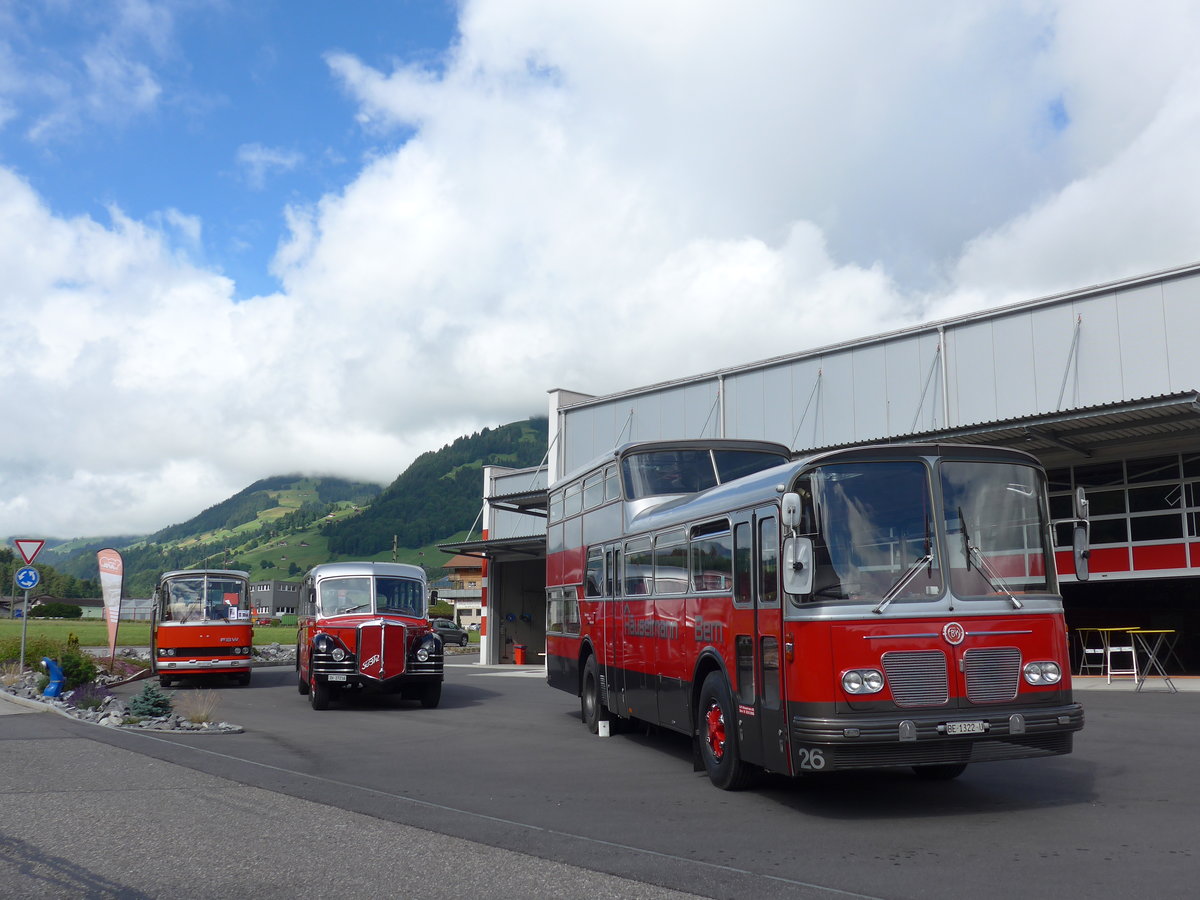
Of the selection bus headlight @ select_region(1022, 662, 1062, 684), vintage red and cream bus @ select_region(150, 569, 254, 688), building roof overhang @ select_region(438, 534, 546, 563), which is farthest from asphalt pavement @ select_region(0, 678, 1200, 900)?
building roof overhang @ select_region(438, 534, 546, 563)

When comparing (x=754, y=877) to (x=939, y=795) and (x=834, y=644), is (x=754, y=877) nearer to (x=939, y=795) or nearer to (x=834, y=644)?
(x=834, y=644)

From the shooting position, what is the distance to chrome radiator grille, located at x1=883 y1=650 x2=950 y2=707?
8.02 metres

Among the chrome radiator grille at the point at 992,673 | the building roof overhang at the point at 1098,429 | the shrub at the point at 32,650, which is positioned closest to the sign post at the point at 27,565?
the shrub at the point at 32,650

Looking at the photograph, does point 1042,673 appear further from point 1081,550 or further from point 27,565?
point 27,565

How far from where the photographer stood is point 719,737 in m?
9.98

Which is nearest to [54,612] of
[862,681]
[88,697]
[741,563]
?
[88,697]

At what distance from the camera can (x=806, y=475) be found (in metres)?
8.44

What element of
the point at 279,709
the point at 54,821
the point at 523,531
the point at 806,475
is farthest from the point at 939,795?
the point at 523,531

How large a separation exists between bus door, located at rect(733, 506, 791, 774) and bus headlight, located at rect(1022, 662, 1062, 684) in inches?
74.4

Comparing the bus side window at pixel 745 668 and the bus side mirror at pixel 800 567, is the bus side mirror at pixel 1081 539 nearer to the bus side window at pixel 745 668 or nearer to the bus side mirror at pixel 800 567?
the bus side mirror at pixel 800 567

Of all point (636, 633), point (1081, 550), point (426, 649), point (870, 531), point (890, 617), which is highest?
point (870, 531)

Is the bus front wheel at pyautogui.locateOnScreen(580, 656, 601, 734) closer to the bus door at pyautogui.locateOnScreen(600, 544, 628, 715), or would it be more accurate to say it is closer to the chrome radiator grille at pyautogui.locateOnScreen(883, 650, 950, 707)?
the bus door at pyautogui.locateOnScreen(600, 544, 628, 715)

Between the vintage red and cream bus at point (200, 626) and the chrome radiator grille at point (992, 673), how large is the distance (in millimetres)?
18657

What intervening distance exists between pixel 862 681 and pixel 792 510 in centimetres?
137
